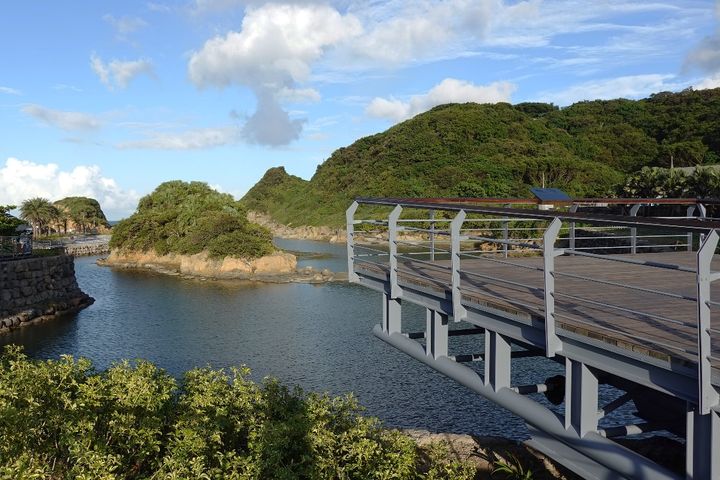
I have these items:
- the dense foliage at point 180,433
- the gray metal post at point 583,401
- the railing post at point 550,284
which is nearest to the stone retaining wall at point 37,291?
the dense foliage at point 180,433

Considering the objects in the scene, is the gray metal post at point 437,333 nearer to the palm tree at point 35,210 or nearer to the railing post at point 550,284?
the railing post at point 550,284

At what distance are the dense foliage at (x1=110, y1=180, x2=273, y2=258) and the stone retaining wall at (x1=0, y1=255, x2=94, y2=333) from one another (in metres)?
16.1

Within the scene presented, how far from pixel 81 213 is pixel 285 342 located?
107m

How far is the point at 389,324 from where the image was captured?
29.0 feet

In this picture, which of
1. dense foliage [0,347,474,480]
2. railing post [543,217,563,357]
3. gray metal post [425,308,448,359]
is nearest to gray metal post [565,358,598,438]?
railing post [543,217,563,357]

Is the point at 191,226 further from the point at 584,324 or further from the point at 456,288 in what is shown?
the point at 584,324

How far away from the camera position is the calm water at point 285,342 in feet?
59.5

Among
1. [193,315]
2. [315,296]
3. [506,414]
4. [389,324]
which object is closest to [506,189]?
[315,296]

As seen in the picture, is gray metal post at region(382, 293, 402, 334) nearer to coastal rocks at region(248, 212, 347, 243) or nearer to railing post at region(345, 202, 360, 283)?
railing post at region(345, 202, 360, 283)

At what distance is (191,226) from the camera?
61.2 meters

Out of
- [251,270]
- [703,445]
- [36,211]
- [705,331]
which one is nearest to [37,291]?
[251,270]

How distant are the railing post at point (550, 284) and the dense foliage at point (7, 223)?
40941 millimetres

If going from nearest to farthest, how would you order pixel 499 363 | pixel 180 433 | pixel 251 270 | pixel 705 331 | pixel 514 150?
pixel 705 331 < pixel 499 363 < pixel 180 433 < pixel 251 270 < pixel 514 150

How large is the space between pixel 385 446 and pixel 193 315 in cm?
2750
